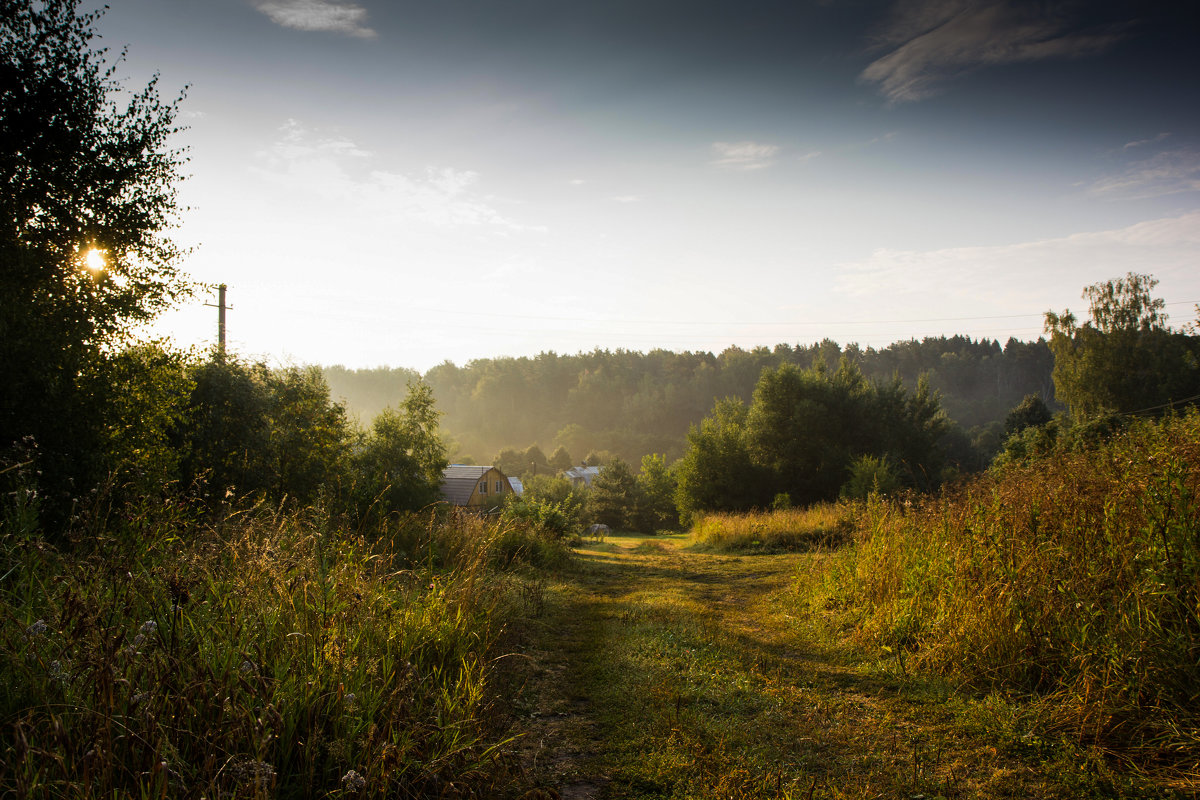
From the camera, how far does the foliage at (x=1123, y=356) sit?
1486 inches

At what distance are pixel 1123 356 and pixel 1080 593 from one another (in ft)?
156

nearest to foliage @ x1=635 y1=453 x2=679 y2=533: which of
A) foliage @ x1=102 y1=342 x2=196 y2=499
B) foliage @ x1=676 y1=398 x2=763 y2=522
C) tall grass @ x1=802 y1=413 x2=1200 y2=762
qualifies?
foliage @ x1=676 y1=398 x2=763 y2=522

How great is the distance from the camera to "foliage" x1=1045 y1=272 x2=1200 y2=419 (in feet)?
124

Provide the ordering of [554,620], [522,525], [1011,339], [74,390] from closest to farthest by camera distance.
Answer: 1. [554,620]
2. [74,390]
3. [522,525]
4. [1011,339]

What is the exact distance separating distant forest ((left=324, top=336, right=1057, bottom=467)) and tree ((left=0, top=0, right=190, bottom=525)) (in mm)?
65433

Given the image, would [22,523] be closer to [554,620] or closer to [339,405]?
[554,620]

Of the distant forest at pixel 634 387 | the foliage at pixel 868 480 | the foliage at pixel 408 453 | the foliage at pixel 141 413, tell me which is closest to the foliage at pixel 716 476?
the foliage at pixel 868 480

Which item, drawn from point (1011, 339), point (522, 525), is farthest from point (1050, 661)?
point (1011, 339)

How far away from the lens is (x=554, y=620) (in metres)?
6.86

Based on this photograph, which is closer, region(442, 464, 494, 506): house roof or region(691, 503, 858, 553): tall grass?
region(691, 503, 858, 553): tall grass

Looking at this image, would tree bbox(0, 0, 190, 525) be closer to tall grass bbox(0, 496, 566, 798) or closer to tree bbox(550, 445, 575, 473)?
tall grass bbox(0, 496, 566, 798)

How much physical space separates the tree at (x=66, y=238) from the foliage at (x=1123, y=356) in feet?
159

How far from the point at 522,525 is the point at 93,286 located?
8.74m

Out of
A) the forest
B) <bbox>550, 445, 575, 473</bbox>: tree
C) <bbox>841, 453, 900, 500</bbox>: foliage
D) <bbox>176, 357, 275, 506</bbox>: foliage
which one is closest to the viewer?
the forest
